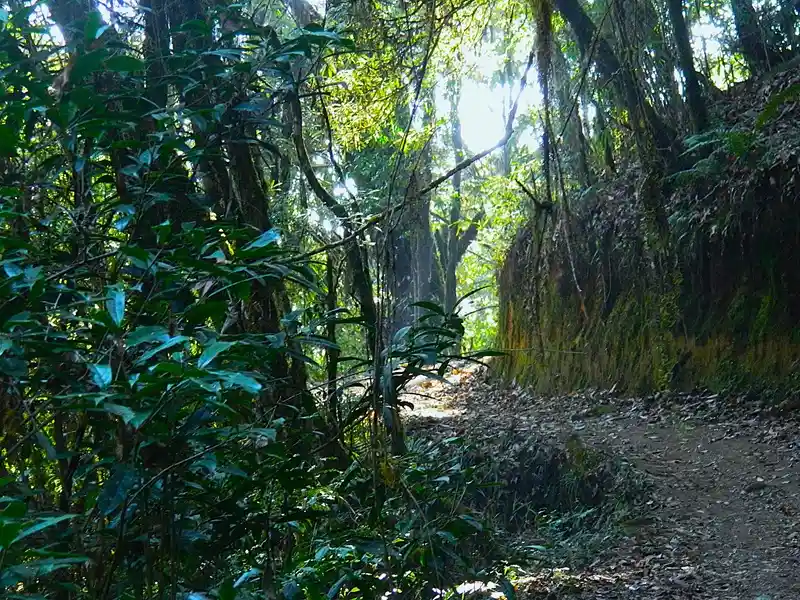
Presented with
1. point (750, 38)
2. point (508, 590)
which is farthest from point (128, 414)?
point (750, 38)

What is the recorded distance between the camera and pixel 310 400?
328cm

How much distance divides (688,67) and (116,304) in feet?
29.3

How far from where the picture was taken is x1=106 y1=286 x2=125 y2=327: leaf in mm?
2055

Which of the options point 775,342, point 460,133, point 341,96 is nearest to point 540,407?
point 775,342

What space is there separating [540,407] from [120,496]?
30.8 feet

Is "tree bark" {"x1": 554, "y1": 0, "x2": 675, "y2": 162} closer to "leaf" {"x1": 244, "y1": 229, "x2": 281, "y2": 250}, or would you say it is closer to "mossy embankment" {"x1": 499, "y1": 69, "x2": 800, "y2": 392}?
A: "mossy embankment" {"x1": 499, "y1": 69, "x2": 800, "y2": 392}

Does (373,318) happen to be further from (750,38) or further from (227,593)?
(750,38)

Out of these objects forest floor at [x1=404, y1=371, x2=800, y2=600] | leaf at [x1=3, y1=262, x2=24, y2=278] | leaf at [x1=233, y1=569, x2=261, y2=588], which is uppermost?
leaf at [x1=3, y1=262, x2=24, y2=278]

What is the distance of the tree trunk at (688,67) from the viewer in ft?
29.8

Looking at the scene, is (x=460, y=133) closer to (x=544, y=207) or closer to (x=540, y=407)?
(x=540, y=407)

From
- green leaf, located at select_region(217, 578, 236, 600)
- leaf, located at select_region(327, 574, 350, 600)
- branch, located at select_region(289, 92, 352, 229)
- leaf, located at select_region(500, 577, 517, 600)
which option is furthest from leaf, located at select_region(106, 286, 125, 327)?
branch, located at select_region(289, 92, 352, 229)

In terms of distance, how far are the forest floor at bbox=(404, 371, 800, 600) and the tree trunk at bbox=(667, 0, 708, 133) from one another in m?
3.43

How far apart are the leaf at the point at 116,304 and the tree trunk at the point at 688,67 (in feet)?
28.1

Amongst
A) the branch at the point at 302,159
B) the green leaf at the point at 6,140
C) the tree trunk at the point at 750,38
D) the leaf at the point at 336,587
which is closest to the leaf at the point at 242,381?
the green leaf at the point at 6,140
